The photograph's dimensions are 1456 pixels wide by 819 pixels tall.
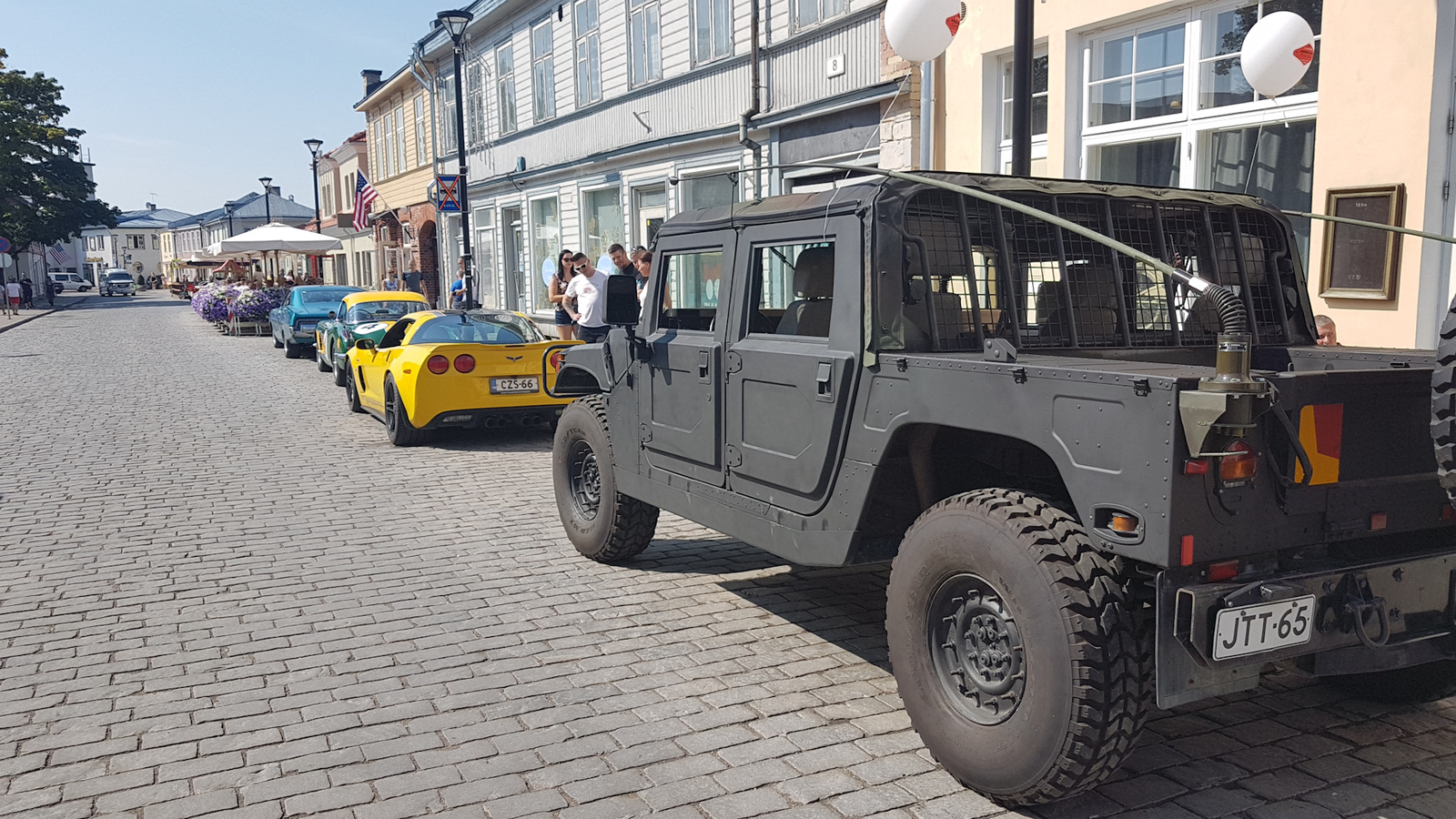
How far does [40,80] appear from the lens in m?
58.7

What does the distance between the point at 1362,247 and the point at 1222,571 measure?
610cm

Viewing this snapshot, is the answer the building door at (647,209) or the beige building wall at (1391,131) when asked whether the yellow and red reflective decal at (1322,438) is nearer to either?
the beige building wall at (1391,131)

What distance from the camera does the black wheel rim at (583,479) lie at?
20.9 feet

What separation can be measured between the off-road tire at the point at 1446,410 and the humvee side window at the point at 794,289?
1981 millimetres

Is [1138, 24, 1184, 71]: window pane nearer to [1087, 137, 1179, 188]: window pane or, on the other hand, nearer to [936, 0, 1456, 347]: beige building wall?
[936, 0, 1456, 347]: beige building wall

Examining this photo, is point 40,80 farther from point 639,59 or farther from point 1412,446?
point 1412,446

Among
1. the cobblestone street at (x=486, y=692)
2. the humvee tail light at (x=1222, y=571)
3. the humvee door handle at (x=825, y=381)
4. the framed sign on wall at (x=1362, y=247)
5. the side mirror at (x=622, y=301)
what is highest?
the framed sign on wall at (x=1362, y=247)

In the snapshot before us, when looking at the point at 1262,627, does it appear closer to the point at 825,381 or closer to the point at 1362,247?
the point at 825,381

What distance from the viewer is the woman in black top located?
565 inches

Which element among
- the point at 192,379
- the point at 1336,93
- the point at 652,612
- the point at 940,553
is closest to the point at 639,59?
the point at 192,379

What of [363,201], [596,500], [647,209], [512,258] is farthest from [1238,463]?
[363,201]

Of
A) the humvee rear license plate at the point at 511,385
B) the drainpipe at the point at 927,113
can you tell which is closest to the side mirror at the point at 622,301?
the humvee rear license plate at the point at 511,385

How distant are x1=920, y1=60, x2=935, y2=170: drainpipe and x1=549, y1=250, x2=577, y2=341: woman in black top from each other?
15.4 ft

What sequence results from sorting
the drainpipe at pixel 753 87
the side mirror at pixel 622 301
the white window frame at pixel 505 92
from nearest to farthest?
the side mirror at pixel 622 301
the drainpipe at pixel 753 87
the white window frame at pixel 505 92
